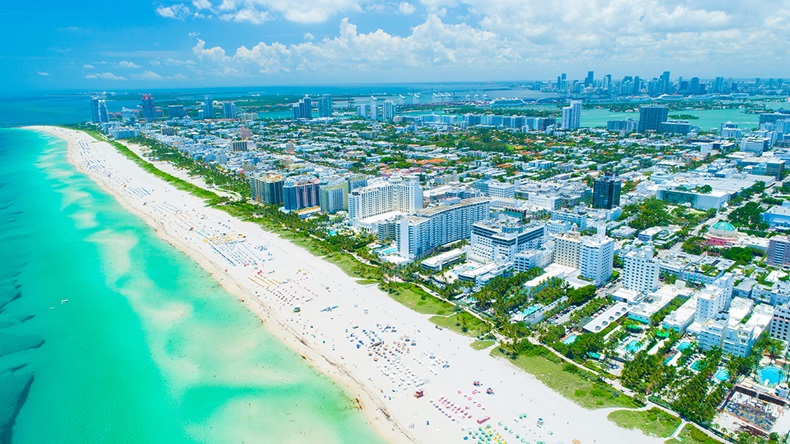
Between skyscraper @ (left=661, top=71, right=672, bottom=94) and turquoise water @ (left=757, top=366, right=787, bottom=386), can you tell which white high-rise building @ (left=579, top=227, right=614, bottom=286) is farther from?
skyscraper @ (left=661, top=71, right=672, bottom=94)

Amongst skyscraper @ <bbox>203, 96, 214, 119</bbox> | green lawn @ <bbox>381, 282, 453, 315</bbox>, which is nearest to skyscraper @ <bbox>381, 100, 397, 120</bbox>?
skyscraper @ <bbox>203, 96, 214, 119</bbox>

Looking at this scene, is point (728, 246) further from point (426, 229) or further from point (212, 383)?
point (212, 383)

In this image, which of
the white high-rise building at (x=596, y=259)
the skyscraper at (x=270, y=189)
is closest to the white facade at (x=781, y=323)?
the white high-rise building at (x=596, y=259)

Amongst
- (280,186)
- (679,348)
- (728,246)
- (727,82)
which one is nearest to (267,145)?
(280,186)

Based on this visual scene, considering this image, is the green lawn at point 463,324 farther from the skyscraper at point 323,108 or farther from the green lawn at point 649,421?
the skyscraper at point 323,108

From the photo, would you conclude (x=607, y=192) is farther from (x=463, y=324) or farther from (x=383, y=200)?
(x=463, y=324)
